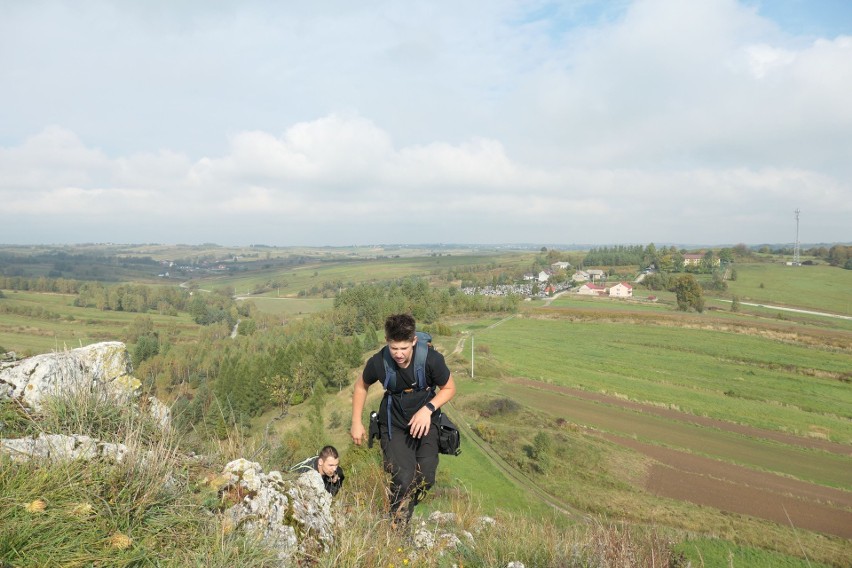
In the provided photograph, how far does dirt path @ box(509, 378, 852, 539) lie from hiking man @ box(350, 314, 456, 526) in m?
28.7

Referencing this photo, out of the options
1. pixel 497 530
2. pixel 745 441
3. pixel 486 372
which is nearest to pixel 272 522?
pixel 497 530

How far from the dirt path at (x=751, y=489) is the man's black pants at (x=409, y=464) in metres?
28.6

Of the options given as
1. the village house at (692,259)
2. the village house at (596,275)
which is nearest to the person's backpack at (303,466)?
the village house at (596,275)

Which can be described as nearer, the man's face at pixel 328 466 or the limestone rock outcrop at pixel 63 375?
the limestone rock outcrop at pixel 63 375

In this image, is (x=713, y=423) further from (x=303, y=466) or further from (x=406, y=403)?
(x=303, y=466)

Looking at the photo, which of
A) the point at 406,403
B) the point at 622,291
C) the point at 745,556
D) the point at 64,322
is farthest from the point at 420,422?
the point at 64,322

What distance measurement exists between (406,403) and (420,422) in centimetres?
36

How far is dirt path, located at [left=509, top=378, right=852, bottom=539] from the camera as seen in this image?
2461 centimetres

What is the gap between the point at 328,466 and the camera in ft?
16.4

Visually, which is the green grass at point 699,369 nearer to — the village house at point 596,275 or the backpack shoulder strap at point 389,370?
the backpack shoulder strap at point 389,370

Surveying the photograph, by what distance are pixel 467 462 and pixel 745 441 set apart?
22739mm

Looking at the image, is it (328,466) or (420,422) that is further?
(328,466)

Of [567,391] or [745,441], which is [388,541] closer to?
[745,441]

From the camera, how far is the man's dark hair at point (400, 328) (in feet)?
14.4
